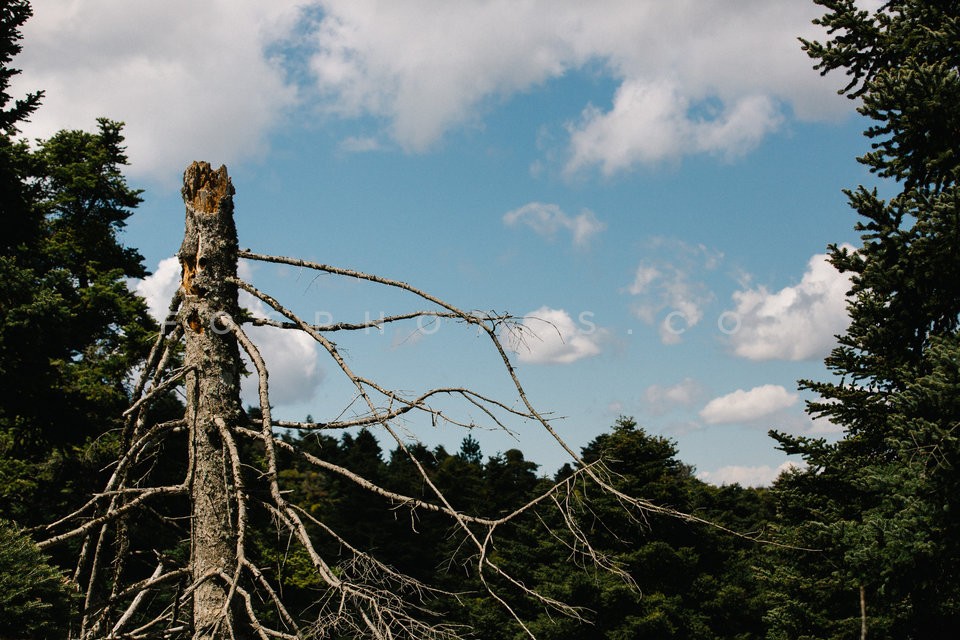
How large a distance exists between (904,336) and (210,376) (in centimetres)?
782

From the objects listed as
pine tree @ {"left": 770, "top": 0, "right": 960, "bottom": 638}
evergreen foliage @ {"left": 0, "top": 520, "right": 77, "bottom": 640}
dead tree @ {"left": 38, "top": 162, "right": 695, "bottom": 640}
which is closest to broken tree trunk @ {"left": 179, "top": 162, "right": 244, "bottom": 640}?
dead tree @ {"left": 38, "top": 162, "right": 695, "bottom": 640}

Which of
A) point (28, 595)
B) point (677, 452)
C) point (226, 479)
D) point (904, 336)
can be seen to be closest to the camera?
point (226, 479)

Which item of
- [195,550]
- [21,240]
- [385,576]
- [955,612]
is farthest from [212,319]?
[21,240]

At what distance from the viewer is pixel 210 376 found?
3736 millimetres

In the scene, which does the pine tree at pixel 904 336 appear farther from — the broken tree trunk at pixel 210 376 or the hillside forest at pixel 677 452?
the broken tree trunk at pixel 210 376

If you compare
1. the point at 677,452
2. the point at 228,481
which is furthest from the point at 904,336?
the point at 677,452

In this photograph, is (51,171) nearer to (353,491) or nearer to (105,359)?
(105,359)

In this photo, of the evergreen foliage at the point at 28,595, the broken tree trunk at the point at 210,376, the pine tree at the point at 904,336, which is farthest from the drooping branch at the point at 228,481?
the pine tree at the point at 904,336

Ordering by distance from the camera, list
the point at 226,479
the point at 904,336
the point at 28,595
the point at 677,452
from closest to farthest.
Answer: the point at 226,479, the point at 28,595, the point at 904,336, the point at 677,452

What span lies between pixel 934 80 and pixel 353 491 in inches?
1245

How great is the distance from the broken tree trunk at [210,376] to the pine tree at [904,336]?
4994 millimetres

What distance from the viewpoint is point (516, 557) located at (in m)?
27.5

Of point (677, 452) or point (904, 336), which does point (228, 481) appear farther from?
point (677, 452)

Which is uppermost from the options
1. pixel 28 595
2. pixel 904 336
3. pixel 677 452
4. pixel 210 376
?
pixel 677 452
